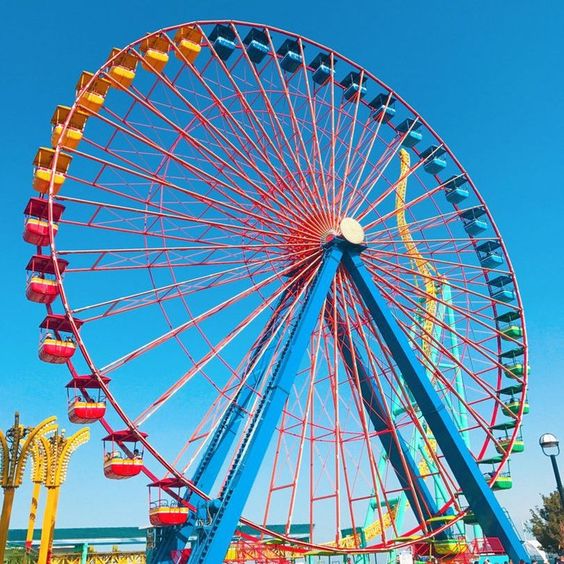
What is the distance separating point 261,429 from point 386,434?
16.8 feet

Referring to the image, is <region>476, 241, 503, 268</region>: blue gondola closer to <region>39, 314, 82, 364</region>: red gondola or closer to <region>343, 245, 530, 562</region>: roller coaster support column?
<region>343, 245, 530, 562</region>: roller coaster support column

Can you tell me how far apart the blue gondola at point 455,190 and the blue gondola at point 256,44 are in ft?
25.8

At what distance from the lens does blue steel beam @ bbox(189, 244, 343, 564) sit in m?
13.0

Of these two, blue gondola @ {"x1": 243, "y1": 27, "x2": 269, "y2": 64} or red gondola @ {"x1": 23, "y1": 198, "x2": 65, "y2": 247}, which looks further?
blue gondola @ {"x1": 243, "y1": 27, "x2": 269, "y2": 64}

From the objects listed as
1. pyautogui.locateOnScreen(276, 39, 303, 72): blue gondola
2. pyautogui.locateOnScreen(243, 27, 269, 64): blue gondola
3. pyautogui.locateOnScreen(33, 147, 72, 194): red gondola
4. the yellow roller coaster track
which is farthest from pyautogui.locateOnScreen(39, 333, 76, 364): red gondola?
pyautogui.locateOnScreen(276, 39, 303, 72): blue gondola

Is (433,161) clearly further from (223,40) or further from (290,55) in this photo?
(223,40)

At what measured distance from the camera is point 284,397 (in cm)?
1487

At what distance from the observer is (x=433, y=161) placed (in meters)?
23.1

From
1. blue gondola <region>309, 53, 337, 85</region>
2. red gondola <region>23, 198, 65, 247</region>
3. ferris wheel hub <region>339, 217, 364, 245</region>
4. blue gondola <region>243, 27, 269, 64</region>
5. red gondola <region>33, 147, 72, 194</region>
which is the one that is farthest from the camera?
blue gondola <region>309, 53, 337, 85</region>

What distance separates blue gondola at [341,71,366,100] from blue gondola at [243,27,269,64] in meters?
3.61

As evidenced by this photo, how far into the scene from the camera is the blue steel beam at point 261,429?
1300cm

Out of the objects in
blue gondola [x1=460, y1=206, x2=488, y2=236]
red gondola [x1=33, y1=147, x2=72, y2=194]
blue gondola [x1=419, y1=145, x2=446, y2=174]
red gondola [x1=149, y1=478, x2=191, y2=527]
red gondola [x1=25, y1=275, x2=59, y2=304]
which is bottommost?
red gondola [x1=149, y1=478, x2=191, y2=527]

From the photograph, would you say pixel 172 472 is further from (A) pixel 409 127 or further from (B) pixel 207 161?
(A) pixel 409 127

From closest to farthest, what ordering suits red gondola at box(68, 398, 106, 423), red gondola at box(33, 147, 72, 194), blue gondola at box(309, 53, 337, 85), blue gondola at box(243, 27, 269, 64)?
red gondola at box(68, 398, 106, 423), red gondola at box(33, 147, 72, 194), blue gondola at box(243, 27, 269, 64), blue gondola at box(309, 53, 337, 85)
